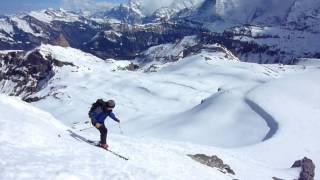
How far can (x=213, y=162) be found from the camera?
128ft

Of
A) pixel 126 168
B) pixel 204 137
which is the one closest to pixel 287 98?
pixel 204 137

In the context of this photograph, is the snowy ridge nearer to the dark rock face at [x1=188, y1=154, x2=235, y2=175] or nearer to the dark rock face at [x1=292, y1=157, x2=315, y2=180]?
the dark rock face at [x1=188, y1=154, x2=235, y2=175]

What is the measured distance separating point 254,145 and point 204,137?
689 inches

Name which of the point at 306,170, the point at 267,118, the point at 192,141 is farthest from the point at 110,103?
the point at 267,118

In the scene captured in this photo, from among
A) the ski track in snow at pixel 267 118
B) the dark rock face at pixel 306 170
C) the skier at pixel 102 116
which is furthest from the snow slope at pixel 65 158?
the ski track in snow at pixel 267 118

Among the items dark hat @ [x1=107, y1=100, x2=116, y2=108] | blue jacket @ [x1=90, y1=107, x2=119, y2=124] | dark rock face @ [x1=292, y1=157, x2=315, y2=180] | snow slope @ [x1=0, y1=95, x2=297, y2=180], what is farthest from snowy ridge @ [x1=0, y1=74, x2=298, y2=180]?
dark rock face @ [x1=292, y1=157, x2=315, y2=180]

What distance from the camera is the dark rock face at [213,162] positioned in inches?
1505

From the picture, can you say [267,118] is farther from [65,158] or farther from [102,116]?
[65,158]

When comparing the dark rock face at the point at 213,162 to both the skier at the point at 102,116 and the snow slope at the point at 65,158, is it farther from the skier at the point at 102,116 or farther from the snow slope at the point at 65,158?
the skier at the point at 102,116

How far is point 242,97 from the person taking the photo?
346 feet

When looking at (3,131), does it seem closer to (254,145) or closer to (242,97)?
(254,145)

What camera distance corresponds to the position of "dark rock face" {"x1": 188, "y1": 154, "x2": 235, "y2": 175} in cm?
3822

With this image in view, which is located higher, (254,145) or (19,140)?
(19,140)

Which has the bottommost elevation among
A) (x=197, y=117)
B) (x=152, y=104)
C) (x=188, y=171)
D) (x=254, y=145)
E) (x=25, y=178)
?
(x=152, y=104)
